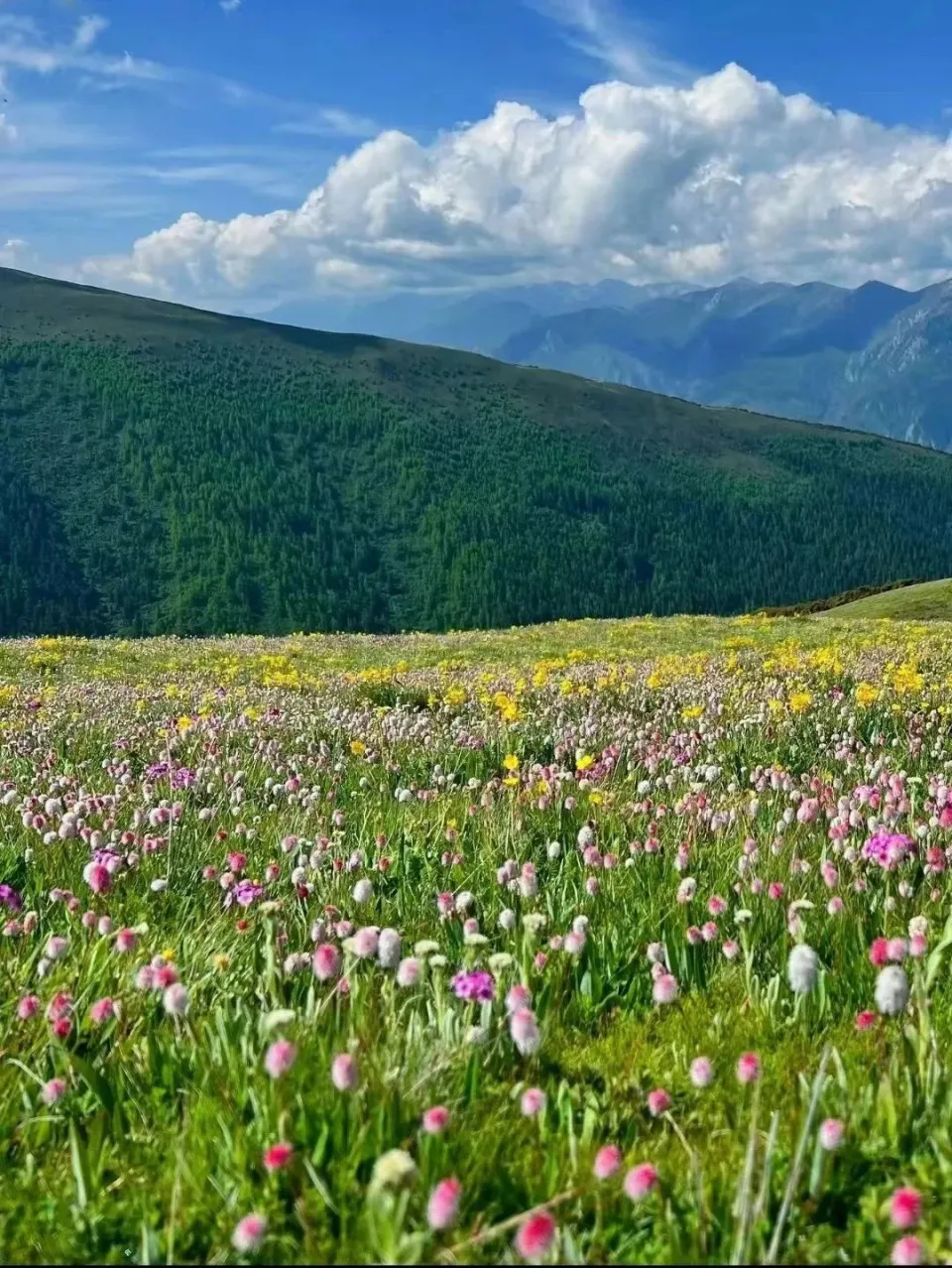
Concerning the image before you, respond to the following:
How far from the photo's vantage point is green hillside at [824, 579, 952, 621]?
65250mm

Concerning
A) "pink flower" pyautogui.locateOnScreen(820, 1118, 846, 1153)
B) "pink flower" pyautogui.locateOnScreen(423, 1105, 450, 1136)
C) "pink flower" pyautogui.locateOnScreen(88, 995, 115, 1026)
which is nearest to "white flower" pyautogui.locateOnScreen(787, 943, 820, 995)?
"pink flower" pyautogui.locateOnScreen(820, 1118, 846, 1153)

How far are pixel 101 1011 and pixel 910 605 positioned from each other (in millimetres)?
74600

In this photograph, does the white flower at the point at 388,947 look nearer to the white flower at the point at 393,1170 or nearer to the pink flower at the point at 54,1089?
the pink flower at the point at 54,1089

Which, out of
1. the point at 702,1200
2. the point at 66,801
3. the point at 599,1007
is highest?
the point at 702,1200

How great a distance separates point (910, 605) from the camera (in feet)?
232

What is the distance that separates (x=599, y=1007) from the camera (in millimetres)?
3484

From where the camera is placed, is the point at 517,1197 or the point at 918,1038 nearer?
the point at 517,1197

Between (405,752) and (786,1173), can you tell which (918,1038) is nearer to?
(786,1173)

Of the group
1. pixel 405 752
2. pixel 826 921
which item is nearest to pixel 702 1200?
pixel 826 921

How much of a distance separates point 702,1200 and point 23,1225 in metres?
1.47

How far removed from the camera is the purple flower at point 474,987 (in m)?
2.92

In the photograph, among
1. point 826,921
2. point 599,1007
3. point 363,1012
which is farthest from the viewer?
point 826,921

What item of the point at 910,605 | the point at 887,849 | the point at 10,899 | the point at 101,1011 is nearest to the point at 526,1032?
the point at 101,1011

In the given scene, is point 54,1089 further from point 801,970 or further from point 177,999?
point 801,970
